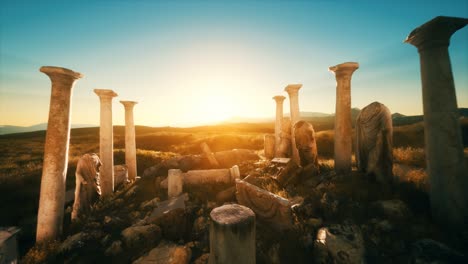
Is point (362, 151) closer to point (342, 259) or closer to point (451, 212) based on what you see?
point (451, 212)

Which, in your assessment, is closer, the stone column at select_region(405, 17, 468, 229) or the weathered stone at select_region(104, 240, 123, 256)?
the stone column at select_region(405, 17, 468, 229)

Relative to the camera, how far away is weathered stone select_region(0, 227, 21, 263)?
4410 mm

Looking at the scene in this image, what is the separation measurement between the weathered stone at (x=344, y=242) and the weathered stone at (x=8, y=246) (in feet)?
22.3

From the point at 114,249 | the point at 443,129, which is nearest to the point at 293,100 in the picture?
the point at 443,129

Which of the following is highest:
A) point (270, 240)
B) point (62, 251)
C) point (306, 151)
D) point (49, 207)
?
point (306, 151)

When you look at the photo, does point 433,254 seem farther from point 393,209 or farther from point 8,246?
point 8,246

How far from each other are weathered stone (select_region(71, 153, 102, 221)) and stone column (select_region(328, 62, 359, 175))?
29.4 ft

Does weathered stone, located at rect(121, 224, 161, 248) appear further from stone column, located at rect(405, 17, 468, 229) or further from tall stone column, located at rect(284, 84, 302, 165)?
tall stone column, located at rect(284, 84, 302, 165)

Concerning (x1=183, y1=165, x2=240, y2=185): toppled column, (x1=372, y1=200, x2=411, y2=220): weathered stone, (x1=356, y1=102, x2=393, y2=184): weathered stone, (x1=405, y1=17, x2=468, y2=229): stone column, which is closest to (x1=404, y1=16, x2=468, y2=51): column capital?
(x1=405, y1=17, x2=468, y2=229): stone column

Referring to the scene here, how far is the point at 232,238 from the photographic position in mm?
3295

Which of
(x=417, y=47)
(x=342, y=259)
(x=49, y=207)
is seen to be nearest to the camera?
(x=342, y=259)

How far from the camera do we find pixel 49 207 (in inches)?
232

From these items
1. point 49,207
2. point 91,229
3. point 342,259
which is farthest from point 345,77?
point 49,207

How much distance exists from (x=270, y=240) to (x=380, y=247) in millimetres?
2267
